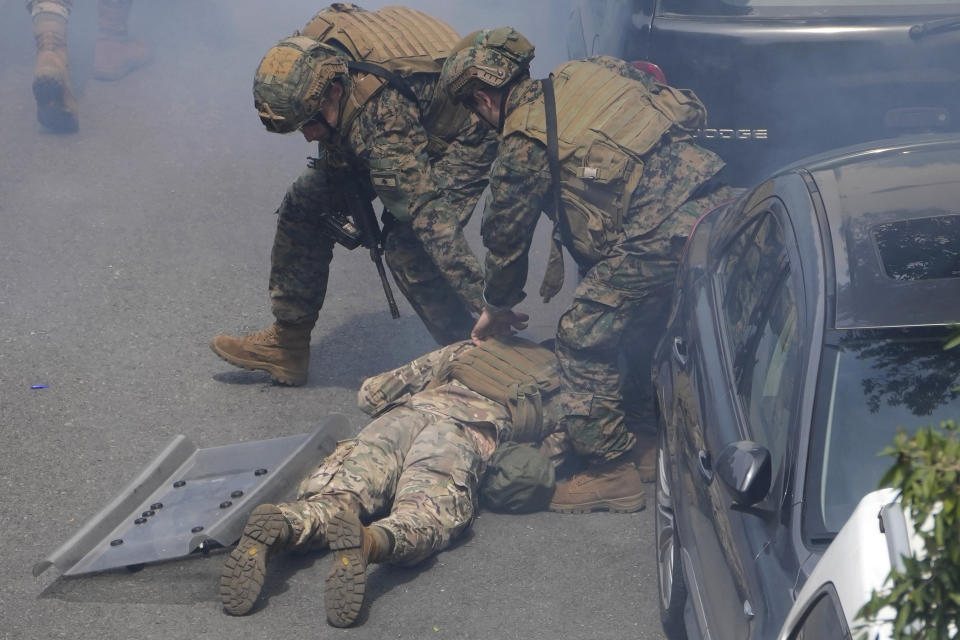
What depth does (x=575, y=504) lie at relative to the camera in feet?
14.8

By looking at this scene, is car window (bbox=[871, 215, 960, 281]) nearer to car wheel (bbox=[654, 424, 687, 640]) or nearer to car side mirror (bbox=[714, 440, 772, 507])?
car side mirror (bbox=[714, 440, 772, 507])

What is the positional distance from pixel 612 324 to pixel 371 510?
4.02 ft

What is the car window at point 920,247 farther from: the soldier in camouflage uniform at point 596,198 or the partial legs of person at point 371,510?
the partial legs of person at point 371,510

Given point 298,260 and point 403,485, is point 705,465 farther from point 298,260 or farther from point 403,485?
point 298,260

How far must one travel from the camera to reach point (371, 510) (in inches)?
165

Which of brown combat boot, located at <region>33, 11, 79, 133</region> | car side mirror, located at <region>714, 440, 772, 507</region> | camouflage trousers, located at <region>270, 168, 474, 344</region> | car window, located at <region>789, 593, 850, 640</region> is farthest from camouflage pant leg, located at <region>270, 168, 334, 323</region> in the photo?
brown combat boot, located at <region>33, 11, 79, 133</region>

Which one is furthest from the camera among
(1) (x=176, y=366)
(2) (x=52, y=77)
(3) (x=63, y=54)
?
(3) (x=63, y=54)

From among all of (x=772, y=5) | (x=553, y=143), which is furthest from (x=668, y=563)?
(x=772, y=5)

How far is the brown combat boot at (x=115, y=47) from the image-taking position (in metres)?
9.79

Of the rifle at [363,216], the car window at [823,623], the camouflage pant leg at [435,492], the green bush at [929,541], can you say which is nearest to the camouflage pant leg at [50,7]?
the rifle at [363,216]

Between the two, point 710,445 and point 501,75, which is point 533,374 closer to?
point 501,75

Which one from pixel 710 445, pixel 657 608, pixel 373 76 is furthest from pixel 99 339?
pixel 710 445

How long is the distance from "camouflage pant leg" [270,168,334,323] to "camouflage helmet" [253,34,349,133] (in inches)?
25.5

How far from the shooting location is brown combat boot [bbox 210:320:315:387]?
17.9 ft
